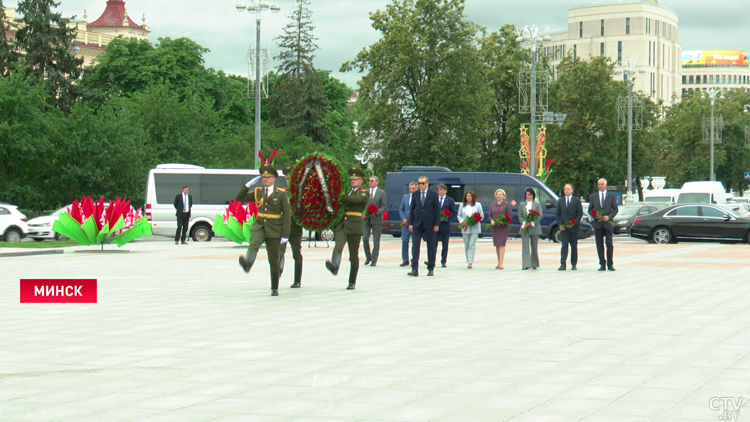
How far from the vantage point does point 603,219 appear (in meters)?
18.2

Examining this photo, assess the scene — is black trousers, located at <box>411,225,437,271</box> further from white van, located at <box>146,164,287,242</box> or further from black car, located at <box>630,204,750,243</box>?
black car, located at <box>630,204,750,243</box>

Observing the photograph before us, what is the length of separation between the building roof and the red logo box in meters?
97.6

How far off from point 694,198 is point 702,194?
40cm

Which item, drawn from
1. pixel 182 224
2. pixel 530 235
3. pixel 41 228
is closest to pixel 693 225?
pixel 530 235

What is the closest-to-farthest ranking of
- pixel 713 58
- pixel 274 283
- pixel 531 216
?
pixel 274 283 → pixel 531 216 → pixel 713 58

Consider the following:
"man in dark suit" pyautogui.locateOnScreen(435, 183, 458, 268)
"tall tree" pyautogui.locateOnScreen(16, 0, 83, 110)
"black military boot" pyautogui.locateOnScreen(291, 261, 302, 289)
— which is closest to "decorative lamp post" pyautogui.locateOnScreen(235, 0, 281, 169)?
"man in dark suit" pyautogui.locateOnScreen(435, 183, 458, 268)

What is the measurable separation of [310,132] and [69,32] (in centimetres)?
2258

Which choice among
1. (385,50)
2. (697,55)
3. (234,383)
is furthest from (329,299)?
(697,55)

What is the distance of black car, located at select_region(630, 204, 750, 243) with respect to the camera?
31.6m

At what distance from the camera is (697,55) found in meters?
195

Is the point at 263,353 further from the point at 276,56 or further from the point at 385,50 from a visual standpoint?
the point at 276,56

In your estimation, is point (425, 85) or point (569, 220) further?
point (425, 85)

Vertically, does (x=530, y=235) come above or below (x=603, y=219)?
below

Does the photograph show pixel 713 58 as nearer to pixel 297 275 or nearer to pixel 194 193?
pixel 194 193
